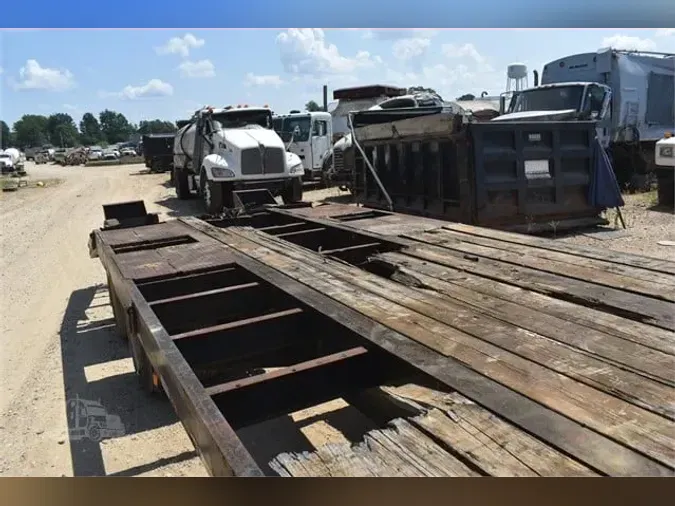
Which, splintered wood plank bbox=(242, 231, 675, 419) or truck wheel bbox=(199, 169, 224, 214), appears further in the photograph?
truck wheel bbox=(199, 169, 224, 214)

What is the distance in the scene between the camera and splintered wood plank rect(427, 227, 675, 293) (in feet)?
10.8

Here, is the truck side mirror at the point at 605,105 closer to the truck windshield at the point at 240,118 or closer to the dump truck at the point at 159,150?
the truck windshield at the point at 240,118

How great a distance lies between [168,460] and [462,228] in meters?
3.10

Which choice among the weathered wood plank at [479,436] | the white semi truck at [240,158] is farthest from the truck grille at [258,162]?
the weathered wood plank at [479,436]

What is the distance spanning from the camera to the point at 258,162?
13508 millimetres

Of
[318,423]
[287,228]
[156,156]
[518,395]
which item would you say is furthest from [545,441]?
[156,156]

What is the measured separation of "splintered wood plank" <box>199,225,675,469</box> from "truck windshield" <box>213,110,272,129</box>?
39.4 feet

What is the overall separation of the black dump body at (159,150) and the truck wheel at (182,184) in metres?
13.0

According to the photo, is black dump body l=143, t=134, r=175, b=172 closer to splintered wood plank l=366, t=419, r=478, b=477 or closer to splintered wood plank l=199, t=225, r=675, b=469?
splintered wood plank l=199, t=225, r=675, b=469

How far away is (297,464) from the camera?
1.87 meters

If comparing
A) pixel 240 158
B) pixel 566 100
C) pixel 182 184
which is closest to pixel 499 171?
pixel 566 100

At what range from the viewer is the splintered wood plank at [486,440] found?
1.73 m

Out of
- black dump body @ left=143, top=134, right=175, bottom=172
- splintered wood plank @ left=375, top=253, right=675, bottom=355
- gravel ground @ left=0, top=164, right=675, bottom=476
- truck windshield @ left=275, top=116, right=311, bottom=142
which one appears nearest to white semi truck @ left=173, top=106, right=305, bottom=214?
gravel ground @ left=0, top=164, right=675, bottom=476

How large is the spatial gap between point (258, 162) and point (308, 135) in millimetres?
6008
